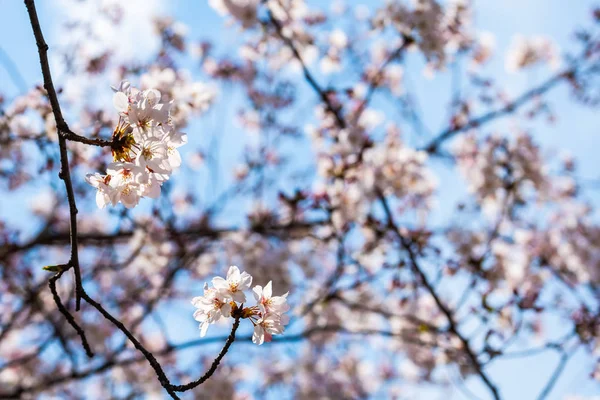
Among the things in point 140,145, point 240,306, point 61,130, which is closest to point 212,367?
point 240,306

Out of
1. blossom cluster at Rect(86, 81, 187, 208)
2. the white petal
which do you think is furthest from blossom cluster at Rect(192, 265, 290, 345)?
the white petal

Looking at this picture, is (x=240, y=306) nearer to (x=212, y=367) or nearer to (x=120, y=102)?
(x=212, y=367)

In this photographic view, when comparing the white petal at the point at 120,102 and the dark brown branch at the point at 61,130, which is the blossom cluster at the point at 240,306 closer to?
the dark brown branch at the point at 61,130

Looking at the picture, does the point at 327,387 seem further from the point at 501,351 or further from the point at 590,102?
the point at 590,102

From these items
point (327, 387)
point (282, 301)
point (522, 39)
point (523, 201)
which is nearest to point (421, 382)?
point (327, 387)

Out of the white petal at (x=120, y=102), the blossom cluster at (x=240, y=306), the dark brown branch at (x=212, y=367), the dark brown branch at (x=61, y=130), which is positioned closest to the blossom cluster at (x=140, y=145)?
the white petal at (x=120, y=102)

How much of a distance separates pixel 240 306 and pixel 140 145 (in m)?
0.60

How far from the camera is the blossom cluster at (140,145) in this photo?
1.53 metres

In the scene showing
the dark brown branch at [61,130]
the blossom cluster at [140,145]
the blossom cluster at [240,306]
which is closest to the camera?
the dark brown branch at [61,130]

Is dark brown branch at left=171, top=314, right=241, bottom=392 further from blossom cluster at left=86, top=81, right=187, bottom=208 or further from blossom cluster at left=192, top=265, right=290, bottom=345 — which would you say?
blossom cluster at left=86, top=81, right=187, bottom=208

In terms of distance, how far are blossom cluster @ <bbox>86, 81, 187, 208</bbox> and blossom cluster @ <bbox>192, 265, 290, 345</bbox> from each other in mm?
372

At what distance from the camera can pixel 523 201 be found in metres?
5.17

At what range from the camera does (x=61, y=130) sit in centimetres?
143

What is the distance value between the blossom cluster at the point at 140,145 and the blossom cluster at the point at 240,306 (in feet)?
1.22
